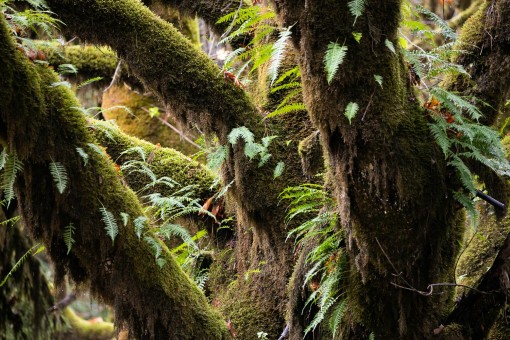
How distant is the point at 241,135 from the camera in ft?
12.9

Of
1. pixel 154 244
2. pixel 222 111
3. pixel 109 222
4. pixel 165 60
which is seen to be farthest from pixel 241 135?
pixel 109 222

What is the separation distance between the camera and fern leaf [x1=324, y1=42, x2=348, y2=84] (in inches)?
100

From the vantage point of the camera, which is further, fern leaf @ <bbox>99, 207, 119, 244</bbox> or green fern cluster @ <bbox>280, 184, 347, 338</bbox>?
green fern cluster @ <bbox>280, 184, 347, 338</bbox>

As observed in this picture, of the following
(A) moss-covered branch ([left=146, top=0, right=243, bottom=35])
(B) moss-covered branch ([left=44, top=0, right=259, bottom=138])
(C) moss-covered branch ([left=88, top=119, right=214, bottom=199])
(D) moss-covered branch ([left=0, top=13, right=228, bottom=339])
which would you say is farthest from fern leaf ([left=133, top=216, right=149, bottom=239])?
(A) moss-covered branch ([left=146, top=0, right=243, bottom=35])

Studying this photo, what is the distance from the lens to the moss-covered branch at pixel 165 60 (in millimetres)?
3689

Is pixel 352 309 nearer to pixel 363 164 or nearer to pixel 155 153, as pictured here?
pixel 363 164

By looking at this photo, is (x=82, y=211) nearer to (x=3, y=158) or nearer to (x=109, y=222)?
(x=109, y=222)

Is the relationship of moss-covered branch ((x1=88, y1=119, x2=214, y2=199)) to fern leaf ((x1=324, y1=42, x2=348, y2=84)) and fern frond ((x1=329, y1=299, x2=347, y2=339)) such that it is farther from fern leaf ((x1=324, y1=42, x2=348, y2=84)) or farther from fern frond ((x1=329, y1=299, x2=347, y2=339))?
fern leaf ((x1=324, y1=42, x2=348, y2=84))

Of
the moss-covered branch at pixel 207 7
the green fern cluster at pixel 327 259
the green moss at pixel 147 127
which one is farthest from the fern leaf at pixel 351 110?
the green moss at pixel 147 127

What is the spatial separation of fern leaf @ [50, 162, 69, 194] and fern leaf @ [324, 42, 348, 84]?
1373mm

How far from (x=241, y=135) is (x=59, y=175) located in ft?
4.37

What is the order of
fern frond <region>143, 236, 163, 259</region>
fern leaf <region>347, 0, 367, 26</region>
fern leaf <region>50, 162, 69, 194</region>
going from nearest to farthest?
1. fern leaf <region>347, 0, 367, 26</region>
2. fern leaf <region>50, 162, 69, 194</region>
3. fern frond <region>143, 236, 163, 259</region>

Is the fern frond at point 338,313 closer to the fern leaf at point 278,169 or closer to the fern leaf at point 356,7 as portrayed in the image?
the fern leaf at point 278,169

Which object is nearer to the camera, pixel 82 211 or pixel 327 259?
pixel 82 211
